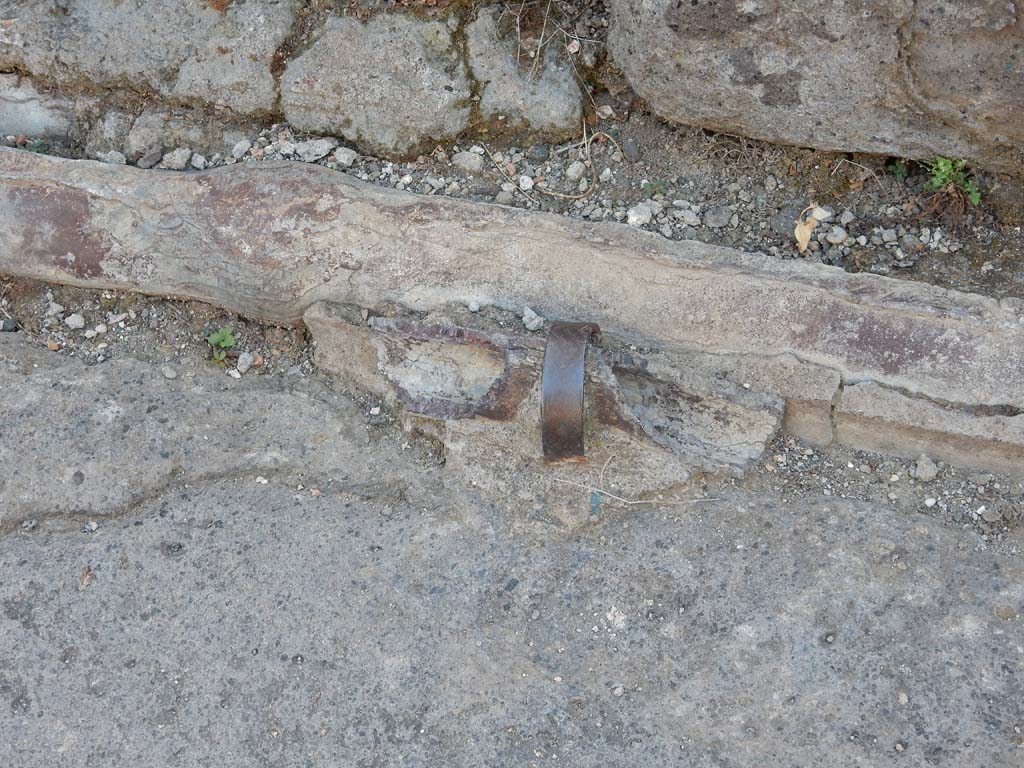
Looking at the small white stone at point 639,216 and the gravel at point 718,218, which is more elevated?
the gravel at point 718,218

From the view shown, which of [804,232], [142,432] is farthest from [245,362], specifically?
[804,232]

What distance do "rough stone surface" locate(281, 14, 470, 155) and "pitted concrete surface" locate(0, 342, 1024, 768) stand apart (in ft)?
3.21

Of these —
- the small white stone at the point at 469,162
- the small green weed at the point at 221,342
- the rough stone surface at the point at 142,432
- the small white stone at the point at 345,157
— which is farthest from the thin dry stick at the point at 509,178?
the small green weed at the point at 221,342

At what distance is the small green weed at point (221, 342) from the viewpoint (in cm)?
260

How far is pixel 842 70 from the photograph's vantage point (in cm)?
229

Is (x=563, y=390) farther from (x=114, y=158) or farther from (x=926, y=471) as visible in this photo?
(x=114, y=158)

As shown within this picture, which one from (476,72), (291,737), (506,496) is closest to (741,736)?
(506,496)

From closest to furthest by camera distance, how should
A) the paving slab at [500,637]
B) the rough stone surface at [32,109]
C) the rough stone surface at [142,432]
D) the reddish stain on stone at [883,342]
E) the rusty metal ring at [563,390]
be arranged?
the paving slab at [500,637], the rusty metal ring at [563,390], the reddish stain on stone at [883,342], the rough stone surface at [142,432], the rough stone surface at [32,109]

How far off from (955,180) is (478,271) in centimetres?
117

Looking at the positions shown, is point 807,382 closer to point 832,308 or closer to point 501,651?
point 832,308

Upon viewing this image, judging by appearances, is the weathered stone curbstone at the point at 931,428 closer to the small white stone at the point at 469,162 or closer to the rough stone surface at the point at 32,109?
the small white stone at the point at 469,162

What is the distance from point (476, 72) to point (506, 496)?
116cm

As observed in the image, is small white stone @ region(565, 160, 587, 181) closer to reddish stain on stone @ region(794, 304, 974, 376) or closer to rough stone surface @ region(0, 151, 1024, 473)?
rough stone surface @ region(0, 151, 1024, 473)

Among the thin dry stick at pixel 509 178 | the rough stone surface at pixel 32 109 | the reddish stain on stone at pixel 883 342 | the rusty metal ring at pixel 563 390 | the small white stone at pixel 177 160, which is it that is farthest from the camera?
the rough stone surface at pixel 32 109
